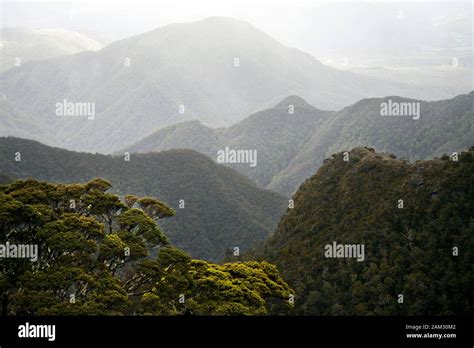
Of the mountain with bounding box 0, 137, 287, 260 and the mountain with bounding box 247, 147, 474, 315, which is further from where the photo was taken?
the mountain with bounding box 0, 137, 287, 260

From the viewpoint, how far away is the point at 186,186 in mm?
148625

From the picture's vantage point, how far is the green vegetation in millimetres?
28188

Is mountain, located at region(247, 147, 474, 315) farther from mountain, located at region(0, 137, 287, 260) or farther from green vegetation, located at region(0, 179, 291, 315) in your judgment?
mountain, located at region(0, 137, 287, 260)

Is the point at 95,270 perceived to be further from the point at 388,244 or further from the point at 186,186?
the point at 186,186

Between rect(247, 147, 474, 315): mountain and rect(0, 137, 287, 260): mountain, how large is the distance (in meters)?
63.5

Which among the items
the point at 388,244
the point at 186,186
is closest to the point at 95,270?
the point at 388,244

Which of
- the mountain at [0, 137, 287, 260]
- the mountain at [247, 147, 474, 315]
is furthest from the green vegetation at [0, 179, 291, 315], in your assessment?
the mountain at [0, 137, 287, 260]

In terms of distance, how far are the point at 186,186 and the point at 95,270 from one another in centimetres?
11725

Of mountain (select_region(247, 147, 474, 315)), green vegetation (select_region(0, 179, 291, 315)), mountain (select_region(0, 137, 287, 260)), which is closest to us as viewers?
green vegetation (select_region(0, 179, 291, 315))

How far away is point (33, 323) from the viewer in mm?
13969

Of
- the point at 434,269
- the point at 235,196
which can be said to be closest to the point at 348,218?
the point at 434,269

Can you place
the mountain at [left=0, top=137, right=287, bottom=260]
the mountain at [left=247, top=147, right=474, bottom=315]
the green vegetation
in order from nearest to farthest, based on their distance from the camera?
1. the green vegetation
2. the mountain at [left=247, top=147, right=474, bottom=315]
3. the mountain at [left=0, top=137, right=287, bottom=260]

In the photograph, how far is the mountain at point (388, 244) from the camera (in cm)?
4256

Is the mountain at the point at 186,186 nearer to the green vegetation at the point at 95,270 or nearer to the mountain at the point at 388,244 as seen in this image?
the mountain at the point at 388,244
